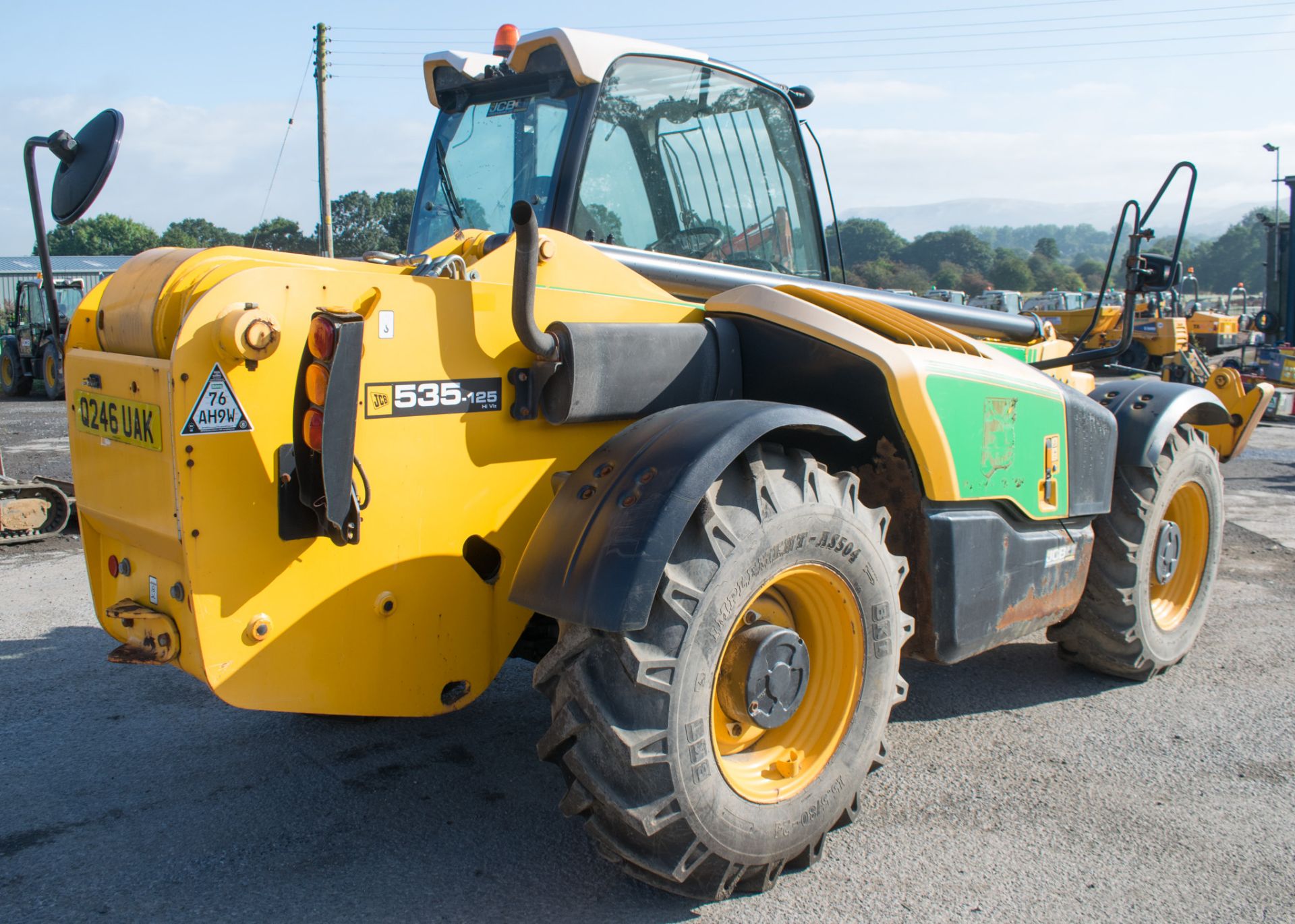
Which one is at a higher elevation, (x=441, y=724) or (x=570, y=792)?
(x=570, y=792)

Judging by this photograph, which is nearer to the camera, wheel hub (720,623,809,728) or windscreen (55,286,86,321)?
wheel hub (720,623,809,728)

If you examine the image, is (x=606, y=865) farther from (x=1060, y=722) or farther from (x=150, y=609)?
(x=1060, y=722)

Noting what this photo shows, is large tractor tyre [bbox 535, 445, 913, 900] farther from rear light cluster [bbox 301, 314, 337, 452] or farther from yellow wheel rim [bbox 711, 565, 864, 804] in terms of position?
rear light cluster [bbox 301, 314, 337, 452]

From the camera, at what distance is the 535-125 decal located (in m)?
2.84

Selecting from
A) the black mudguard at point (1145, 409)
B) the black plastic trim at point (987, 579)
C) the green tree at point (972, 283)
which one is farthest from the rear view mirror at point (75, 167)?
the green tree at point (972, 283)

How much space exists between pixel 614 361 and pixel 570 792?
1254 mm

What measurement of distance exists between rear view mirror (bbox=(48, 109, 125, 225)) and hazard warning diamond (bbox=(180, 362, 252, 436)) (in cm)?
80

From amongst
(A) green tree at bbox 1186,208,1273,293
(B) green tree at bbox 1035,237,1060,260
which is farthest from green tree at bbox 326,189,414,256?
(A) green tree at bbox 1186,208,1273,293

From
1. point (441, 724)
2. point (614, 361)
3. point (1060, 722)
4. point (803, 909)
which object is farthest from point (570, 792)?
point (1060, 722)

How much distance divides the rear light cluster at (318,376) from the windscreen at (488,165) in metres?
1.42

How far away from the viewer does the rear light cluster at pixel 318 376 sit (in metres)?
2.67

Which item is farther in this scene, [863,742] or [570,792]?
[863,742]

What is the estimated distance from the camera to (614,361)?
10.6ft

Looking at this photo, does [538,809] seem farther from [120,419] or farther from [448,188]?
[448,188]
